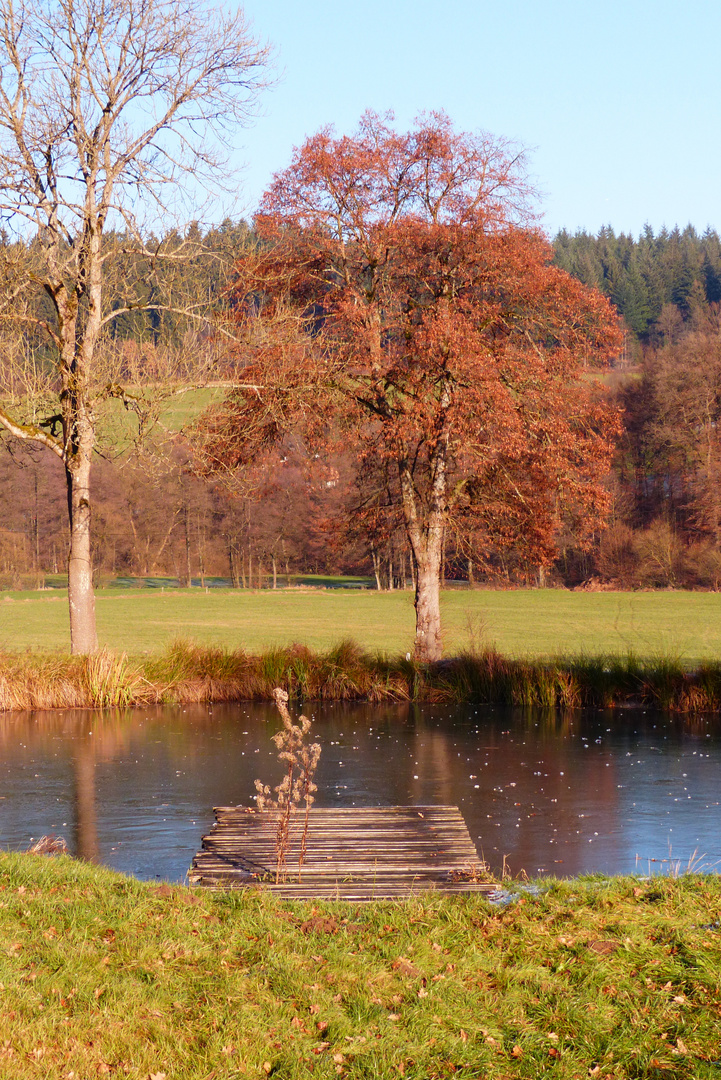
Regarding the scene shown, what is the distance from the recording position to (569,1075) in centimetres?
396

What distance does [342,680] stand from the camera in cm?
1759

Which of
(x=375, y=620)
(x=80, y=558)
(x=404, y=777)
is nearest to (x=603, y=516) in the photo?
(x=375, y=620)

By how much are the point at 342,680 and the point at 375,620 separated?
2523 centimetres

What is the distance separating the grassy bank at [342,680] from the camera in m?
16.6

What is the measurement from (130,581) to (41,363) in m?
58.9

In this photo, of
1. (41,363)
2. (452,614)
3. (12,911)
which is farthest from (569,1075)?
(452,614)

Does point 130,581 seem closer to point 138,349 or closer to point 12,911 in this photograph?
point 138,349

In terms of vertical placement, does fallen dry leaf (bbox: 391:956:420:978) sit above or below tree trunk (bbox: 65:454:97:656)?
below

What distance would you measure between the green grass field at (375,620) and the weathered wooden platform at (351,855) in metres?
14.2

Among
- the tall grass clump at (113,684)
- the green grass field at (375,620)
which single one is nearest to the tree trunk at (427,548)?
the green grass field at (375,620)

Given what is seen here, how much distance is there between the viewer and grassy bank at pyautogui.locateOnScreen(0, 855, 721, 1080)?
13.3 feet

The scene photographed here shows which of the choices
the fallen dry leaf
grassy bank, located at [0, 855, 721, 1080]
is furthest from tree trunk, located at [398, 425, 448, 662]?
the fallen dry leaf

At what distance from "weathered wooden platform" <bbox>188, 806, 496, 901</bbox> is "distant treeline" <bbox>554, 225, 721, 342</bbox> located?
7993 cm

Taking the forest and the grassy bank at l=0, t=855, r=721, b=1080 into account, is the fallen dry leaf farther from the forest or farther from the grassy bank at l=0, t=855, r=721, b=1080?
the forest
